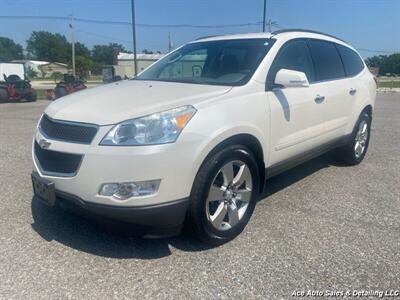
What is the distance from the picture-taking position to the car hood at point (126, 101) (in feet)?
8.98

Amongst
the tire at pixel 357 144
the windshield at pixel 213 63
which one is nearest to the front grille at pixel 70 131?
the windshield at pixel 213 63

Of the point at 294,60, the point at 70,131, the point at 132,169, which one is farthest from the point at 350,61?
the point at 70,131

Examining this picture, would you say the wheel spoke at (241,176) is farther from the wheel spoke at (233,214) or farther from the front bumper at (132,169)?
the front bumper at (132,169)

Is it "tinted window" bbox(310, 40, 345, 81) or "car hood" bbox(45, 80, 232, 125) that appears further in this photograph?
"tinted window" bbox(310, 40, 345, 81)

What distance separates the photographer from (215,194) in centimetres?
306

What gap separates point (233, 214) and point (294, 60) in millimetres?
1858

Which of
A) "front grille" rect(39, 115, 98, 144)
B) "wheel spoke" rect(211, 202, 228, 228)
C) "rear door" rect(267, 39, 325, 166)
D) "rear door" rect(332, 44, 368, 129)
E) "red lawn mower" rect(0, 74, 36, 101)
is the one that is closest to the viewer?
"front grille" rect(39, 115, 98, 144)

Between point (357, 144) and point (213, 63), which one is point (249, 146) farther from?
point (357, 144)

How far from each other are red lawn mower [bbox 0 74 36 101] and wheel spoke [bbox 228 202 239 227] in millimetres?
16970

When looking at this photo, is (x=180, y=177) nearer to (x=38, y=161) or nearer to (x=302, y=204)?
(x=38, y=161)

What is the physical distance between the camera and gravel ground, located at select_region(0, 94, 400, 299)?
2.60 metres

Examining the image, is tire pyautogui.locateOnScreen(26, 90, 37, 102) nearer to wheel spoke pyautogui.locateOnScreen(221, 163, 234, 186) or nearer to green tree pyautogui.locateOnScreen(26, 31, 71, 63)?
wheel spoke pyautogui.locateOnScreen(221, 163, 234, 186)

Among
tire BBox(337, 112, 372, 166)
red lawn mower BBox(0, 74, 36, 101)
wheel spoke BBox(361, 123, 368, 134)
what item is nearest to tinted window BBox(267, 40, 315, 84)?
tire BBox(337, 112, 372, 166)

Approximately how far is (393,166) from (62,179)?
4886mm
